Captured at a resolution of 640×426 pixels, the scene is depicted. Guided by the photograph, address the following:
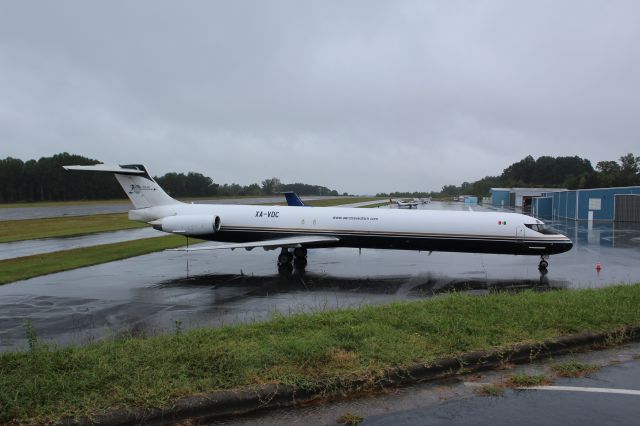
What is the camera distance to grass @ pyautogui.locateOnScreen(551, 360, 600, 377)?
246 inches

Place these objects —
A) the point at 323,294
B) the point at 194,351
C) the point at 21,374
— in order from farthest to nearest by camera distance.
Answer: the point at 323,294 → the point at 194,351 → the point at 21,374

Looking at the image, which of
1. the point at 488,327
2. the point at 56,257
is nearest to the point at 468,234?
the point at 488,327

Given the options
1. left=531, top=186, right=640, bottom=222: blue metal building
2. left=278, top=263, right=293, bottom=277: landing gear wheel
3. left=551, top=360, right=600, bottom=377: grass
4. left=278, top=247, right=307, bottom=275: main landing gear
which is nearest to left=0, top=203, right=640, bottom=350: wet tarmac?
left=278, top=263, right=293, bottom=277: landing gear wheel

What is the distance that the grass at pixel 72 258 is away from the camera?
16.4m

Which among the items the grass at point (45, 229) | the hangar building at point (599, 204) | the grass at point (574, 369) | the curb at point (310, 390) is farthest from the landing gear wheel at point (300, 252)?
the hangar building at point (599, 204)

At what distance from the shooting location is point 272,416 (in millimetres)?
5148

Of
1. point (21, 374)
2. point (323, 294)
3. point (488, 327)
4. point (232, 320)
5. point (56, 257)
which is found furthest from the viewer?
point (56, 257)

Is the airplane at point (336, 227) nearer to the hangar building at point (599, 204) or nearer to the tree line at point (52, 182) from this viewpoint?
the hangar building at point (599, 204)

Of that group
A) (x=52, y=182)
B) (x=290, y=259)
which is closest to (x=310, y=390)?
(x=290, y=259)

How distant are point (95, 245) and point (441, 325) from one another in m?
21.5

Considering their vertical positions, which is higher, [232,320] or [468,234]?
[468,234]

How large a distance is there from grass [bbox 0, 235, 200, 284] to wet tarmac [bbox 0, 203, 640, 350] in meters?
0.84

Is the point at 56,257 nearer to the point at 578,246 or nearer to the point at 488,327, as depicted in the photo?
the point at 488,327

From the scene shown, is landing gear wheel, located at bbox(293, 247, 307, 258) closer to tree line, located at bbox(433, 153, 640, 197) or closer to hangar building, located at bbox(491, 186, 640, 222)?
hangar building, located at bbox(491, 186, 640, 222)
